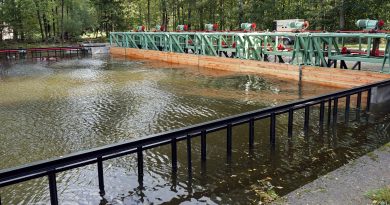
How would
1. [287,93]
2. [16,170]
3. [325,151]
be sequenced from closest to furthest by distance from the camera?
[16,170]
[325,151]
[287,93]

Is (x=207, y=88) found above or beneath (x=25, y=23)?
beneath

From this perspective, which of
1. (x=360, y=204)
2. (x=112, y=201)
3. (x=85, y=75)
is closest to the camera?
(x=360, y=204)

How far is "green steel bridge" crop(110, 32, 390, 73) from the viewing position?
15.3 m

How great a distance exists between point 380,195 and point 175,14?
186 ft

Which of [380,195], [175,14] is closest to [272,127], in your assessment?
[380,195]

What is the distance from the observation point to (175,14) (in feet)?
195

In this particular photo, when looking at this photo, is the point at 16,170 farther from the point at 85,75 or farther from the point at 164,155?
the point at 85,75

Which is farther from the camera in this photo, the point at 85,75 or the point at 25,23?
the point at 25,23

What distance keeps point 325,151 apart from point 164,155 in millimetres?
3491

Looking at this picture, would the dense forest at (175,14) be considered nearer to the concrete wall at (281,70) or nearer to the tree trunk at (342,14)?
the tree trunk at (342,14)

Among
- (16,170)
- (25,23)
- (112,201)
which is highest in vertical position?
(25,23)

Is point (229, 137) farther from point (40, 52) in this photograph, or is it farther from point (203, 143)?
point (40, 52)

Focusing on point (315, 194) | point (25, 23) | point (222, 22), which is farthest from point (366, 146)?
point (25, 23)

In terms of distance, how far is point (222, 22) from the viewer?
163 ft
